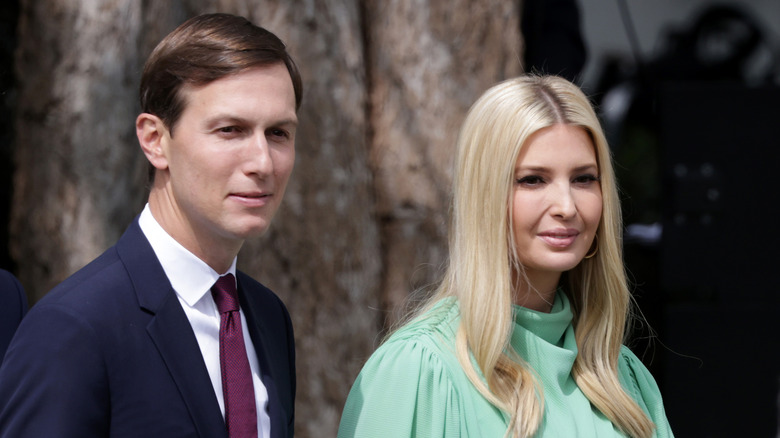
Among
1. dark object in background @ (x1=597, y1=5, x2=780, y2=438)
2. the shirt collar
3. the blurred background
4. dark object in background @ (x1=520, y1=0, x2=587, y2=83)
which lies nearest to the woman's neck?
the shirt collar

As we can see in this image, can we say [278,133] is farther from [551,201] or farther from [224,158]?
[551,201]

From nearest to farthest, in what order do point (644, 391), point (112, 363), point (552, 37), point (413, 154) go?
1. point (112, 363)
2. point (644, 391)
3. point (413, 154)
4. point (552, 37)

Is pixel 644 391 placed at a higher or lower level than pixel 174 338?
lower

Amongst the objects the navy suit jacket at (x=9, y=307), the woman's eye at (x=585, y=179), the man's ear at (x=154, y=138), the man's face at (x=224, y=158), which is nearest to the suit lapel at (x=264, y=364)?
the man's face at (x=224, y=158)

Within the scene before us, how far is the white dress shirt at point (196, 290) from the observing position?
1.87 m

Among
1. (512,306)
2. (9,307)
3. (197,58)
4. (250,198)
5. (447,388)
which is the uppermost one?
(197,58)

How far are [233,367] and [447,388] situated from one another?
0.47 meters

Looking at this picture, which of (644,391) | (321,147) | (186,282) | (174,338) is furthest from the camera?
(321,147)

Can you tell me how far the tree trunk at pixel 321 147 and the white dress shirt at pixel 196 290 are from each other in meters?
1.19

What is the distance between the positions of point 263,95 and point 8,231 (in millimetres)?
1767

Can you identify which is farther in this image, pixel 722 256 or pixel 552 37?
pixel 722 256

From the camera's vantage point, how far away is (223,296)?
194cm

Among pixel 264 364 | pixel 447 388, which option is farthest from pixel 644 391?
pixel 264 364

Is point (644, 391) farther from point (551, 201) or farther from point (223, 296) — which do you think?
point (223, 296)
